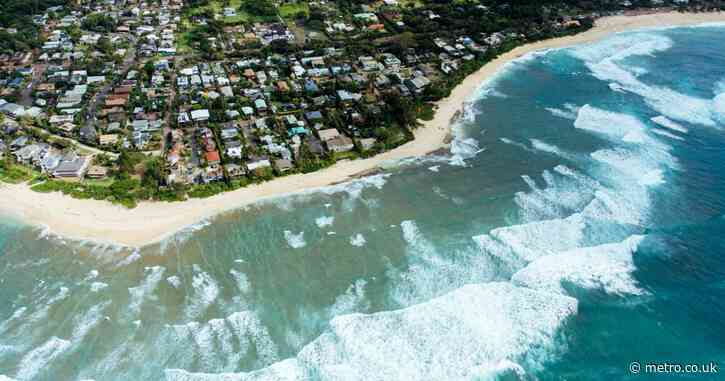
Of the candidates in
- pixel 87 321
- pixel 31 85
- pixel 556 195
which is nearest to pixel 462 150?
pixel 556 195

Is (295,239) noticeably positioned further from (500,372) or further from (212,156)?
(500,372)

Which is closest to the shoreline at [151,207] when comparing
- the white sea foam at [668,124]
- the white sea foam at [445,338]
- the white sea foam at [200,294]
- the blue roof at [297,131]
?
the white sea foam at [200,294]

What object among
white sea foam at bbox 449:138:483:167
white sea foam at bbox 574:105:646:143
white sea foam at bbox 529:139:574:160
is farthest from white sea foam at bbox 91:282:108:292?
white sea foam at bbox 574:105:646:143

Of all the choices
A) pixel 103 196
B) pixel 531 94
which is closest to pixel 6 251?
pixel 103 196

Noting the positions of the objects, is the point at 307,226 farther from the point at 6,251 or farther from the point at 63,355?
the point at 6,251

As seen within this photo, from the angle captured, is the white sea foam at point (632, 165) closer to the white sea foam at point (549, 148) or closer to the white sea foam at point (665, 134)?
the white sea foam at point (549, 148)
